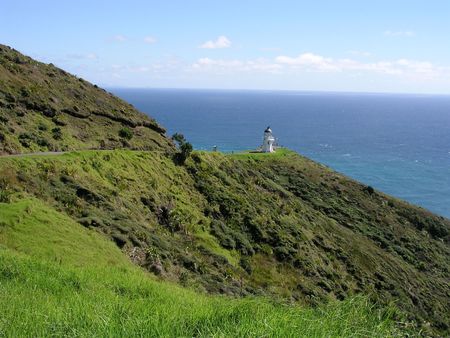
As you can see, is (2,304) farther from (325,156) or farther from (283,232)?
(325,156)

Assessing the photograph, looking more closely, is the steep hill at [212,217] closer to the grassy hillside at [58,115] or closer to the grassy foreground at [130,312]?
the grassy hillside at [58,115]

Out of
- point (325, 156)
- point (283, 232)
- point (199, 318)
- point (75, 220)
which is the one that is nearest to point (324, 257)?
point (283, 232)

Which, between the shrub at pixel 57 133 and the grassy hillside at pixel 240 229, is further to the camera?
the shrub at pixel 57 133

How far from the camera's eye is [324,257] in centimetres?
4231

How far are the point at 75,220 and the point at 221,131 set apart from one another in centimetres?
17446

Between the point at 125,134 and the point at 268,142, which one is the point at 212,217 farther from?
the point at 268,142

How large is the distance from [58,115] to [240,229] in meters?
23.6

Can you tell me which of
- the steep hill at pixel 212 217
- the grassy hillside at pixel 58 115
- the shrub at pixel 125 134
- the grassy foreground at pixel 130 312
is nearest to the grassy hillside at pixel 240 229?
the steep hill at pixel 212 217

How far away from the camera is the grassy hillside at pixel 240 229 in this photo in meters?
27.1

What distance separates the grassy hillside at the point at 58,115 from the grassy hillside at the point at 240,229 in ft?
22.3

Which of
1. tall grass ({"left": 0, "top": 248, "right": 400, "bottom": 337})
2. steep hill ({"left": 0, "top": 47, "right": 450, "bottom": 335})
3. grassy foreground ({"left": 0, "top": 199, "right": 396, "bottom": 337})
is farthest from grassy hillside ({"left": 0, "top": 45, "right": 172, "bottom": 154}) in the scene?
tall grass ({"left": 0, "top": 248, "right": 400, "bottom": 337})

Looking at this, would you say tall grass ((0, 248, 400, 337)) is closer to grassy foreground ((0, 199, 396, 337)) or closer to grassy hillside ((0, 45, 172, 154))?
grassy foreground ((0, 199, 396, 337))

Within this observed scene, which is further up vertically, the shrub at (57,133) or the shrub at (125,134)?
the shrub at (57,133)

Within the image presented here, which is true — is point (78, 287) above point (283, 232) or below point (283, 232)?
above
